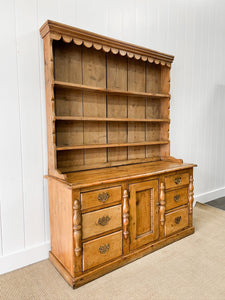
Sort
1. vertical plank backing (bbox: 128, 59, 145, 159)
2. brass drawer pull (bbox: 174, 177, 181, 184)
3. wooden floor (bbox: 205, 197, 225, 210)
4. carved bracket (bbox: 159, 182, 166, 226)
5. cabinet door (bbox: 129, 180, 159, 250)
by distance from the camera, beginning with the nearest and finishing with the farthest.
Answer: cabinet door (bbox: 129, 180, 159, 250)
carved bracket (bbox: 159, 182, 166, 226)
brass drawer pull (bbox: 174, 177, 181, 184)
vertical plank backing (bbox: 128, 59, 145, 159)
wooden floor (bbox: 205, 197, 225, 210)

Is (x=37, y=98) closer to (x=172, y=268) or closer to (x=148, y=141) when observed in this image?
(x=148, y=141)

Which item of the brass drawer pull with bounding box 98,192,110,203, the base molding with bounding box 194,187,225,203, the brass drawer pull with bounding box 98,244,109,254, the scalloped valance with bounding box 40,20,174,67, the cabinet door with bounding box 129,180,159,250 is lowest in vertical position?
the base molding with bounding box 194,187,225,203

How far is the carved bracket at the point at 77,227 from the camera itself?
5.28 ft

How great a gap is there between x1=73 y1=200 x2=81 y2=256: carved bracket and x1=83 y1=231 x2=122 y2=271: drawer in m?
0.06

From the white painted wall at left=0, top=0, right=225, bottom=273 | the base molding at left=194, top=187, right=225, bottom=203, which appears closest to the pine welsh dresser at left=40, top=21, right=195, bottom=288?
the white painted wall at left=0, top=0, right=225, bottom=273

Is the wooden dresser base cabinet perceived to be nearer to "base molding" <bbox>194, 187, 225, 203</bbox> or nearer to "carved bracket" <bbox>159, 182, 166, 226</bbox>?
"carved bracket" <bbox>159, 182, 166, 226</bbox>

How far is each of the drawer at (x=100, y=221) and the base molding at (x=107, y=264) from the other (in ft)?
0.95

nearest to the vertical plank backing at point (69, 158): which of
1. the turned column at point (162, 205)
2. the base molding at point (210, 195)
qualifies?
the turned column at point (162, 205)

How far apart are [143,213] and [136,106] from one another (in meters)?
1.14

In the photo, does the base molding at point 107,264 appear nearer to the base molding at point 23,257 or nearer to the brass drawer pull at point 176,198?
the base molding at point 23,257

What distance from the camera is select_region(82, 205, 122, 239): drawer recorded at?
168cm

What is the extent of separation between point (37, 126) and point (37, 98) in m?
0.24

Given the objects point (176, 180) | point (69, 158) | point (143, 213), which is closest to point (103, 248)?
point (143, 213)

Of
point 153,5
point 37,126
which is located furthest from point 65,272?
point 153,5
